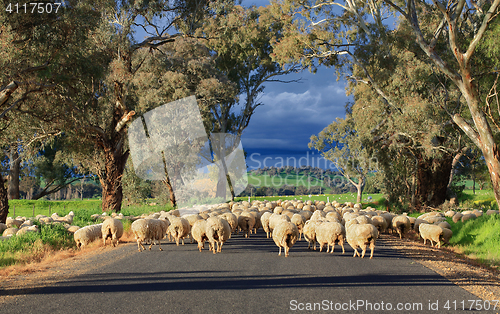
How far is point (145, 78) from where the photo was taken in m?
24.2

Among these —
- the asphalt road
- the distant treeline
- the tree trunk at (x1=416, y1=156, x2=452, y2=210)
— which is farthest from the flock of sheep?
the distant treeline

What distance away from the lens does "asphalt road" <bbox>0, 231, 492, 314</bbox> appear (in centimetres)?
566

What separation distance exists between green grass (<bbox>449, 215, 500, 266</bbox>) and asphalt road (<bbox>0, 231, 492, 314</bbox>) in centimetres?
305

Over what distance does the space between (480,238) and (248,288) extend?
380 inches

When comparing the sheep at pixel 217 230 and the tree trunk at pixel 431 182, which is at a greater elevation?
the tree trunk at pixel 431 182

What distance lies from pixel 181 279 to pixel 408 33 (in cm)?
1830

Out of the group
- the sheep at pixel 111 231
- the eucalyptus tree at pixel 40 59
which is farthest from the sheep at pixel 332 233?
the eucalyptus tree at pixel 40 59

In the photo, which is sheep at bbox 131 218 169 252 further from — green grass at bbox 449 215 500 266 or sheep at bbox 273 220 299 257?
green grass at bbox 449 215 500 266

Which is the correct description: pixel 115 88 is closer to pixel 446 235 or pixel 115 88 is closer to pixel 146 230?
pixel 146 230

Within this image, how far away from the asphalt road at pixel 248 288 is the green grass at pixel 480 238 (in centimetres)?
Answer: 305

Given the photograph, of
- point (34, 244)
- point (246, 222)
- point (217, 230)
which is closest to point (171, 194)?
point (246, 222)

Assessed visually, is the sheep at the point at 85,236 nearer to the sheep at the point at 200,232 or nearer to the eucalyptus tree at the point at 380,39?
the sheep at the point at 200,232

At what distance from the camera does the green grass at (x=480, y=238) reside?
10391 mm

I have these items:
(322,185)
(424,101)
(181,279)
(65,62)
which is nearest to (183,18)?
(65,62)
